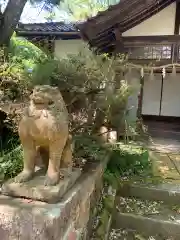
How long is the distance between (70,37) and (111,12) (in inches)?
108

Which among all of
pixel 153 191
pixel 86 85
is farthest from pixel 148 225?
pixel 86 85

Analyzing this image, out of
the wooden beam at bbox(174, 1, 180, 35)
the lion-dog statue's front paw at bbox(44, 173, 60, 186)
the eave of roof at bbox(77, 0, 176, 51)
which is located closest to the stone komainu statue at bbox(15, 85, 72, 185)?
the lion-dog statue's front paw at bbox(44, 173, 60, 186)

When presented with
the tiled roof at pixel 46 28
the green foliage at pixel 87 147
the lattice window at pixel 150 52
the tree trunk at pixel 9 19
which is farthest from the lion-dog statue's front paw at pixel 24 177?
the tiled roof at pixel 46 28

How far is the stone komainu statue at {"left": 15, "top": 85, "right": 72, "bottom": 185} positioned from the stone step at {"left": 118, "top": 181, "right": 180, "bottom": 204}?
1.88 meters

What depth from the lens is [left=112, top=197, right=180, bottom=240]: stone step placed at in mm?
3318

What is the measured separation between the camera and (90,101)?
3.78 metres

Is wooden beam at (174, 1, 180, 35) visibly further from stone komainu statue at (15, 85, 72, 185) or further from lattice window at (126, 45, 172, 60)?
stone komainu statue at (15, 85, 72, 185)

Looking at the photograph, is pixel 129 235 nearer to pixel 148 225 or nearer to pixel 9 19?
pixel 148 225

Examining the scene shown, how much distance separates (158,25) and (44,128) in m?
6.83

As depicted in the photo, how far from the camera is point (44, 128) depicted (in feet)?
7.19

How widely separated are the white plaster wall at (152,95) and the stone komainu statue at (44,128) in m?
8.43

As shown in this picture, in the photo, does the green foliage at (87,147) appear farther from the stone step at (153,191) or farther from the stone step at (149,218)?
the stone step at (149,218)

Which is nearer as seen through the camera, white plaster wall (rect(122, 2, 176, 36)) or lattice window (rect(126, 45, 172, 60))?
lattice window (rect(126, 45, 172, 60))

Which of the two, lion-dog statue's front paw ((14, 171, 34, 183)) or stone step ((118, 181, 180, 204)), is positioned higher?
lion-dog statue's front paw ((14, 171, 34, 183))
